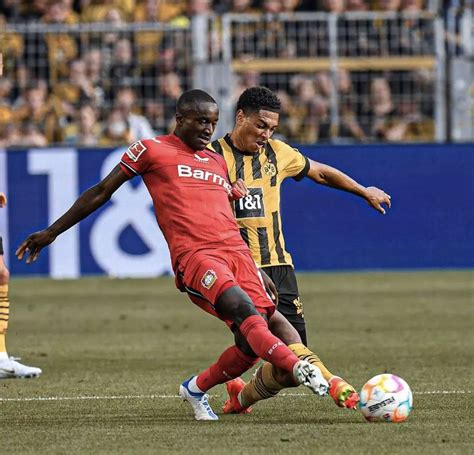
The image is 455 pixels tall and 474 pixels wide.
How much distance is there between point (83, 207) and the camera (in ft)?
25.7

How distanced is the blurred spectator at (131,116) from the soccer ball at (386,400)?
1247 cm

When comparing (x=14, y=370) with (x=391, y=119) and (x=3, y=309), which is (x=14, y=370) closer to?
(x=3, y=309)

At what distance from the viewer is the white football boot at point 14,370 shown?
33.1ft

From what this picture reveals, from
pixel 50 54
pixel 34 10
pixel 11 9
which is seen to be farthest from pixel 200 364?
pixel 11 9

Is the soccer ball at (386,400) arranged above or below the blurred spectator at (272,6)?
below

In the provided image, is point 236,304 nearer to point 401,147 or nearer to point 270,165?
point 270,165

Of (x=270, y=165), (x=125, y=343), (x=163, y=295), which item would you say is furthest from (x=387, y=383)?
(x=163, y=295)

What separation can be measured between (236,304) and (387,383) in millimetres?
945

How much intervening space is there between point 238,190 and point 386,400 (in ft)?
5.27

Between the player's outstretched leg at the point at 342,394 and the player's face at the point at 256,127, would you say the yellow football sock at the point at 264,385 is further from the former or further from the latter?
the player's face at the point at 256,127

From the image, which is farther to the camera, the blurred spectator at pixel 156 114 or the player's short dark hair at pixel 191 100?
the blurred spectator at pixel 156 114

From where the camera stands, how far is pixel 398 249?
757 inches

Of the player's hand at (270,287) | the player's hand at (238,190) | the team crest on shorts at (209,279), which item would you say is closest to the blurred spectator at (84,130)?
the player's hand at (238,190)

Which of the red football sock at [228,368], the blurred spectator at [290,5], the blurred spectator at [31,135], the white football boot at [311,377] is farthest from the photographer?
the blurred spectator at [290,5]
